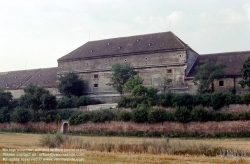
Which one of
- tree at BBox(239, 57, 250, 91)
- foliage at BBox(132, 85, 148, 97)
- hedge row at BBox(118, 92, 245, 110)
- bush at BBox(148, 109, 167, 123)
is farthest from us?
foliage at BBox(132, 85, 148, 97)

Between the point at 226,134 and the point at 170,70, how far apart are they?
510 inches

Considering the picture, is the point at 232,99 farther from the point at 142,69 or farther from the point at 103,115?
the point at 142,69

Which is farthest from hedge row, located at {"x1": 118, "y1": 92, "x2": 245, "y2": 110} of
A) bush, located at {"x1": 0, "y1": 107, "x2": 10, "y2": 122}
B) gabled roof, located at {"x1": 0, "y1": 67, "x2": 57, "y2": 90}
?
gabled roof, located at {"x1": 0, "y1": 67, "x2": 57, "y2": 90}

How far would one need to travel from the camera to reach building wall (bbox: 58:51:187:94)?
40.9m

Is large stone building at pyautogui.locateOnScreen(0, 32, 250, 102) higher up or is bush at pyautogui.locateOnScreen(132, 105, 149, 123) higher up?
large stone building at pyautogui.locateOnScreen(0, 32, 250, 102)

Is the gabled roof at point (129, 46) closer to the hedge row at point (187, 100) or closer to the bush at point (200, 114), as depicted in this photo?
the hedge row at point (187, 100)

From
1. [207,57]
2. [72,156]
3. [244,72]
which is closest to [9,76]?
[207,57]

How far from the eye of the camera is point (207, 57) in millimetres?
42344

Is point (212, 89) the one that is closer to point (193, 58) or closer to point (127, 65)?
point (193, 58)

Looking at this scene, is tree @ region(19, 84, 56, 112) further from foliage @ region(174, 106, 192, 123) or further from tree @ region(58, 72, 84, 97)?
foliage @ region(174, 106, 192, 123)

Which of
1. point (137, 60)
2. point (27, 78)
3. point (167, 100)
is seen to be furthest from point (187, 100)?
point (27, 78)

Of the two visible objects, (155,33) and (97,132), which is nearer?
(97,132)

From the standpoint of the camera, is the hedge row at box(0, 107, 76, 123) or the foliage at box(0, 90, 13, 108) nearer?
the hedge row at box(0, 107, 76, 123)

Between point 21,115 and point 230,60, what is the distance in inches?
954
